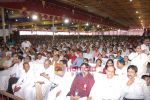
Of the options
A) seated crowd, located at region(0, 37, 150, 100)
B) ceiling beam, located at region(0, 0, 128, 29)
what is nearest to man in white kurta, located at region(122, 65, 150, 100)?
seated crowd, located at region(0, 37, 150, 100)

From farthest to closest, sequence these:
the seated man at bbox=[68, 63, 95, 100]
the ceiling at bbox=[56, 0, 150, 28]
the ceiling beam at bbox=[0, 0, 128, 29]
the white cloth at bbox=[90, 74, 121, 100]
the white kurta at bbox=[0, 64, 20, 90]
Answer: the ceiling at bbox=[56, 0, 150, 28], the white kurta at bbox=[0, 64, 20, 90], the ceiling beam at bbox=[0, 0, 128, 29], the seated man at bbox=[68, 63, 95, 100], the white cloth at bbox=[90, 74, 121, 100]

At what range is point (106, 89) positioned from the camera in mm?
5121

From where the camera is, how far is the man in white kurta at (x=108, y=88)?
504cm

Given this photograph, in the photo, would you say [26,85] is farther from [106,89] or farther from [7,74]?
[106,89]

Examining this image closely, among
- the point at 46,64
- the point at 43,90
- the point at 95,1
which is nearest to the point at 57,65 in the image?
the point at 46,64

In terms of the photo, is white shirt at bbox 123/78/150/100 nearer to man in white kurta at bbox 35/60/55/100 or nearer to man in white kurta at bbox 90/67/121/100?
man in white kurta at bbox 90/67/121/100

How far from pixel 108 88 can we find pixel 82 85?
2.17 ft

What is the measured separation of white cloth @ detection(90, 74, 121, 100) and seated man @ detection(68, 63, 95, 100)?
6.1 inches

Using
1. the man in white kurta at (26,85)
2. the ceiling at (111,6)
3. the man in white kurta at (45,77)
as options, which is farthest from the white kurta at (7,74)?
the ceiling at (111,6)

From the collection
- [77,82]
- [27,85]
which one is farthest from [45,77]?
[77,82]

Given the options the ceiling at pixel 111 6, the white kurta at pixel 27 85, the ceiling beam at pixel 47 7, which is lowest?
the white kurta at pixel 27 85

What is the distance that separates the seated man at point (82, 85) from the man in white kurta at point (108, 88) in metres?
0.16

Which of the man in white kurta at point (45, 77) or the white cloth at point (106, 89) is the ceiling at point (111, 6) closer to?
the man in white kurta at point (45, 77)

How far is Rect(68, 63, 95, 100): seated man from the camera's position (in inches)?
215
